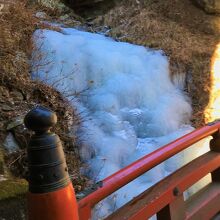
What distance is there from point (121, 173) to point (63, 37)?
19.8 feet

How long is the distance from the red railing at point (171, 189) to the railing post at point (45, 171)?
32cm

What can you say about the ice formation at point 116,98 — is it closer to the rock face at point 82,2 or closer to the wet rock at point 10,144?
the wet rock at point 10,144

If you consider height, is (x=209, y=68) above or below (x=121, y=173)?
below

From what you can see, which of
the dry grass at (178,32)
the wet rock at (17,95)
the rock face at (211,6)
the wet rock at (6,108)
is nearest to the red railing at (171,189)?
the wet rock at (6,108)

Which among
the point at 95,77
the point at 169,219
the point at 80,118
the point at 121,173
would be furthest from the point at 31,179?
the point at 95,77

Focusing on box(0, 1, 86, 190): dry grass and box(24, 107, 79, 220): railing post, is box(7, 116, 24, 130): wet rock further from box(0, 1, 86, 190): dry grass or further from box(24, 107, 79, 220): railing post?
box(24, 107, 79, 220): railing post

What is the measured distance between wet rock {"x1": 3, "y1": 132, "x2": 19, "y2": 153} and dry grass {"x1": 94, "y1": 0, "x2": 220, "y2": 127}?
3.68 metres

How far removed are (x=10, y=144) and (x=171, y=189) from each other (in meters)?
2.03

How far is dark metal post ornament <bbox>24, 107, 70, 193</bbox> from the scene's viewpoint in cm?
163

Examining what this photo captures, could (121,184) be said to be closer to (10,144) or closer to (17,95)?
(10,144)

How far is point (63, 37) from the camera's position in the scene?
800 centimetres

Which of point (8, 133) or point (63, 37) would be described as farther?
point (63, 37)

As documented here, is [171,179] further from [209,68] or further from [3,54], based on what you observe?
[209,68]

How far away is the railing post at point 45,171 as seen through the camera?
1.63 metres
